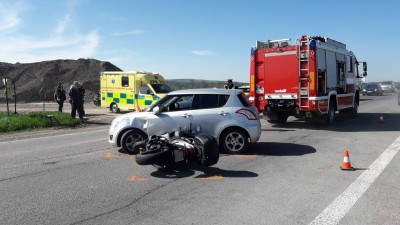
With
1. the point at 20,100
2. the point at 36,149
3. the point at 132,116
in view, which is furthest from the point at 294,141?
the point at 20,100

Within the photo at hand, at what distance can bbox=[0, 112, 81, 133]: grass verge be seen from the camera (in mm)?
15195

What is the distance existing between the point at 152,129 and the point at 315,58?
697 cm

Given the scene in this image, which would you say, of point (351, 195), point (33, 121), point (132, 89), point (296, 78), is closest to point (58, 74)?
point (132, 89)

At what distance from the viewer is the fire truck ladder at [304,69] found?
43.9ft

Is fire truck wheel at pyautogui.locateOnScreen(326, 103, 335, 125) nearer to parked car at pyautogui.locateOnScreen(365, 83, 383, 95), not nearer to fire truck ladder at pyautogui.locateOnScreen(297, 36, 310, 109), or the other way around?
fire truck ladder at pyautogui.locateOnScreen(297, 36, 310, 109)

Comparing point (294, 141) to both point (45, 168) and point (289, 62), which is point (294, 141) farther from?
point (45, 168)

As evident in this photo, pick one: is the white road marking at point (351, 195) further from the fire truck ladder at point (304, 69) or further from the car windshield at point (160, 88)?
the car windshield at point (160, 88)

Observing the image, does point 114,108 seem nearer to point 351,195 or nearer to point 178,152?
point 178,152

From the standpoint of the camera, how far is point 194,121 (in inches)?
350

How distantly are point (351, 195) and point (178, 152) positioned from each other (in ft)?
9.54

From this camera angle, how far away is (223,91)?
9227 mm

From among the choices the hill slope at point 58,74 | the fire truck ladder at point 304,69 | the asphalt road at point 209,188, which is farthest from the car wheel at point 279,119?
the hill slope at point 58,74

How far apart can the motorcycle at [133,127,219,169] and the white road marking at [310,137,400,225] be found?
7.78 ft

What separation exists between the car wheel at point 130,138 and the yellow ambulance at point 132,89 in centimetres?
1161
